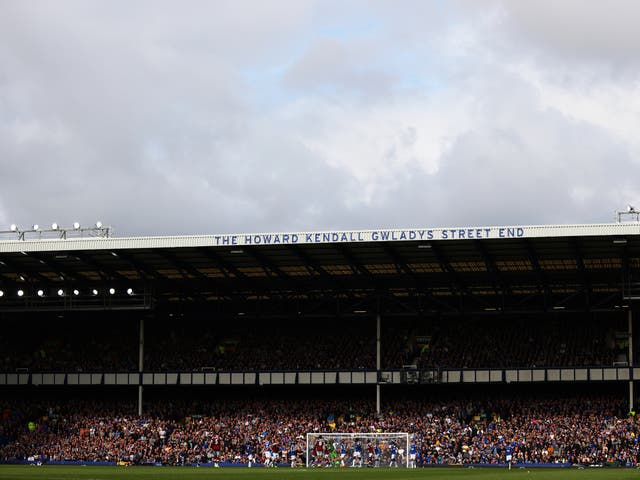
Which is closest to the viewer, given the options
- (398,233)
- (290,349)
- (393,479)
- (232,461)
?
(393,479)

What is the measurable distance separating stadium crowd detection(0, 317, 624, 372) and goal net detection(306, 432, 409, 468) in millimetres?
10874

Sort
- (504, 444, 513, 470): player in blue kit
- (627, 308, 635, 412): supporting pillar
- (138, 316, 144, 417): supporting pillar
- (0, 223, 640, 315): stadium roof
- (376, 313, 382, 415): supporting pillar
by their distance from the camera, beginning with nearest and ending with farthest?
(504, 444, 513, 470): player in blue kit
(0, 223, 640, 315): stadium roof
(627, 308, 635, 412): supporting pillar
(376, 313, 382, 415): supporting pillar
(138, 316, 144, 417): supporting pillar

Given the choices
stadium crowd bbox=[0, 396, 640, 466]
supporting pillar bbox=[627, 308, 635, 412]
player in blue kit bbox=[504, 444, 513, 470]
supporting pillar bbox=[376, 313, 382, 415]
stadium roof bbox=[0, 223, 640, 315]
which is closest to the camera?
player in blue kit bbox=[504, 444, 513, 470]

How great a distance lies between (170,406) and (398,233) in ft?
87.5

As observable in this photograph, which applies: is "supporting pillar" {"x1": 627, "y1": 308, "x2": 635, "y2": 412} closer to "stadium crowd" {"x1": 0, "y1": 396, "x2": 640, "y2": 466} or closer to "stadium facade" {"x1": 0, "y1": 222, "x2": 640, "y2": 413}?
"stadium facade" {"x1": 0, "y1": 222, "x2": 640, "y2": 413}

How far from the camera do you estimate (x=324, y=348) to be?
80.6 metres

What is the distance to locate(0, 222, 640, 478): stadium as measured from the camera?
6731cm

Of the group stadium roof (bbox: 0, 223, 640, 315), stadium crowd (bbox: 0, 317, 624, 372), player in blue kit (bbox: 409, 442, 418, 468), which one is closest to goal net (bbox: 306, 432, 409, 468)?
player in blue kit (bbox: 409, 442, 418, 468)

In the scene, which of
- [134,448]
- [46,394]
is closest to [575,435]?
[134,448]

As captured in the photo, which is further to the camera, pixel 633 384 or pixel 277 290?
pixel 277 290

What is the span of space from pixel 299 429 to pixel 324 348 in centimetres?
842

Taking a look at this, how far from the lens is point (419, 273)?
241ft

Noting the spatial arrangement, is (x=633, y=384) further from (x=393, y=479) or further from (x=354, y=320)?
(x=393, y=479)

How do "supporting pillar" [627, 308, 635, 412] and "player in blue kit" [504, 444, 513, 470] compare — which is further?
"supporting pillar" [627, 308, 635, 412]
